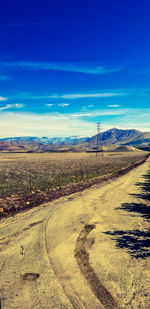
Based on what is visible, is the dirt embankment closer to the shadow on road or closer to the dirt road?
the dirt road

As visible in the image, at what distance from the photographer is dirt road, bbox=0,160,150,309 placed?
21.3 ft

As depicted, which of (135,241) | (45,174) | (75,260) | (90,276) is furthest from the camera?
(45,174)

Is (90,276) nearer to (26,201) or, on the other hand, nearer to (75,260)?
(75,260)

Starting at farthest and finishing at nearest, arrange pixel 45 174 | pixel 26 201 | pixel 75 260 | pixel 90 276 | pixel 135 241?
1. pixel 45 174
2. pixel 26 201
3. pixel 135 241
4. pixel 75 260
5. pixel 90 276

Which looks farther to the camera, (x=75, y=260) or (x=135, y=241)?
(x=135, y=241)

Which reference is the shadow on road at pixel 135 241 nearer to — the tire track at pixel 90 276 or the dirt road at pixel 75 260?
the dirt road at pixel 75 260

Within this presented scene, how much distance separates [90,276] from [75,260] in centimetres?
122

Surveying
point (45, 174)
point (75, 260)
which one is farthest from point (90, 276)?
point (45, 174)

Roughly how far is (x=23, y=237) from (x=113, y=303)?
6.31 m

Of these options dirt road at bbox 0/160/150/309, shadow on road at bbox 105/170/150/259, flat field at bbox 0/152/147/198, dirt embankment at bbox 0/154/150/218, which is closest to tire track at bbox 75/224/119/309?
dirt road at bbox 0/160/150/309

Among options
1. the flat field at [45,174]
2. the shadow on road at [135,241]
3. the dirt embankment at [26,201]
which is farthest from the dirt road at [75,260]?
the flat field at [45,174]

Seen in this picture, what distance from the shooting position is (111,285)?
23.2ft

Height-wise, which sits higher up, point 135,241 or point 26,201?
point 26,201

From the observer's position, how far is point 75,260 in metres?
8.59
